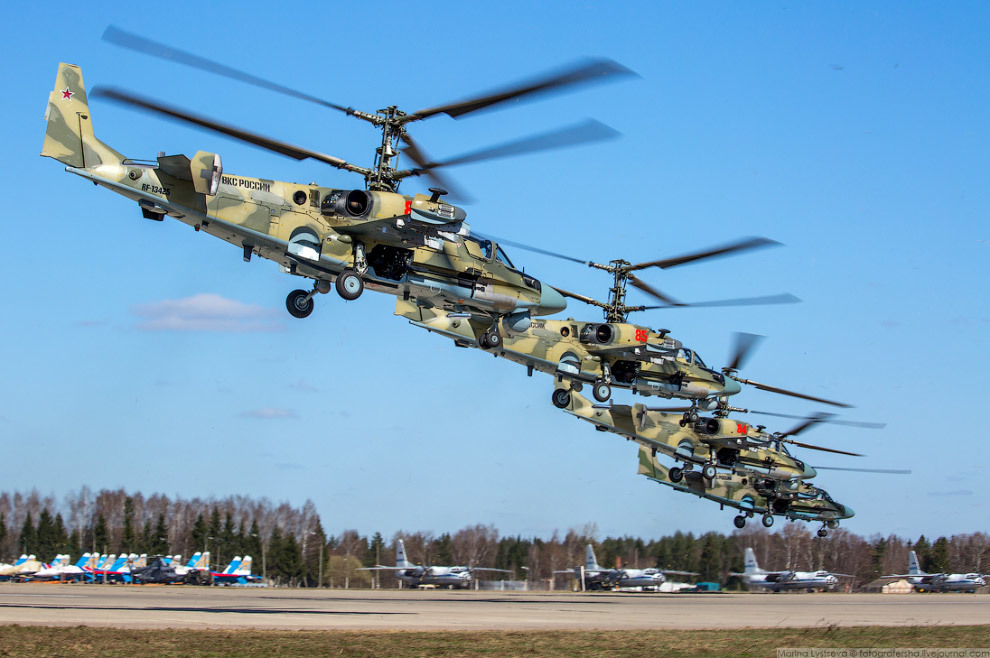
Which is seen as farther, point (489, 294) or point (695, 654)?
point (489, 294)

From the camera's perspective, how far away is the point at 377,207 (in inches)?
889

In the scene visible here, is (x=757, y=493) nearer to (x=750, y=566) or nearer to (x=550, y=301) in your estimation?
(x=750, y=566)

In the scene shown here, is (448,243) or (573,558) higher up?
(448,243)

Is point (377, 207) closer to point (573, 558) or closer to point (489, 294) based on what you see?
point (489, 294)

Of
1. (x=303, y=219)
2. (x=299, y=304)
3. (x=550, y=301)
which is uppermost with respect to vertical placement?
(x=303, y=219)


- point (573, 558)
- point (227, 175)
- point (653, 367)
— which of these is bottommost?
point (573, 558)

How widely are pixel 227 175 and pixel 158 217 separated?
6.26 ft

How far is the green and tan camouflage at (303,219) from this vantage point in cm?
2075

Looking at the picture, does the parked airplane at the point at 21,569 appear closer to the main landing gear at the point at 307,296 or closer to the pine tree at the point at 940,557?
the main landing gear at the point at 307,296

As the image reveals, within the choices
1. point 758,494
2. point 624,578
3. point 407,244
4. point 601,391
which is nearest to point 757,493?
point 758,494

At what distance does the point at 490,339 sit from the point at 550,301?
2828 millimetres

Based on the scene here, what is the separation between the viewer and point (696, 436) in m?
46.8

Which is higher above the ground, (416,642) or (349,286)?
(349,286)

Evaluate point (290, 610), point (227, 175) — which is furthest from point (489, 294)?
point (290, 610)
